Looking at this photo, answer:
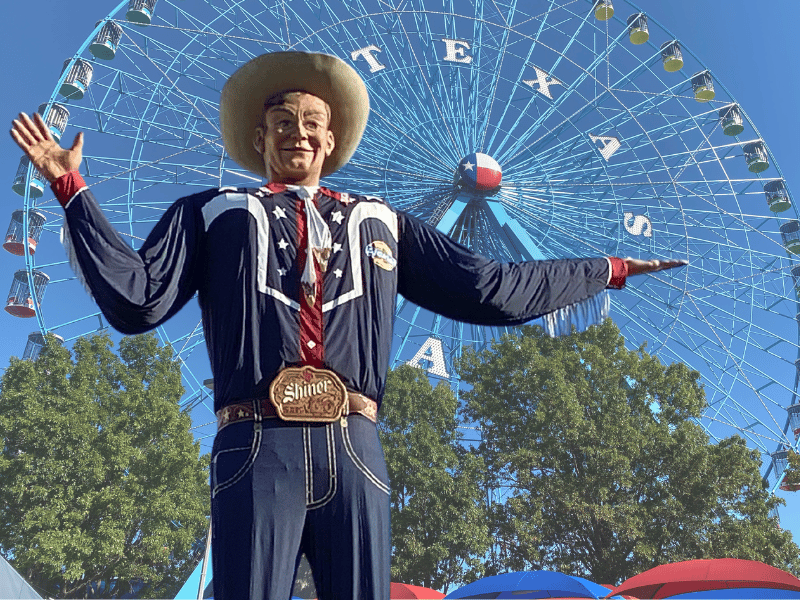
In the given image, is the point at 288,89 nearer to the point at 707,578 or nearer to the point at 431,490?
the point at 707,578

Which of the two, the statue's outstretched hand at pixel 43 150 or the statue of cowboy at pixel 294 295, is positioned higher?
the statue's outstretched hand at pixel 43 150

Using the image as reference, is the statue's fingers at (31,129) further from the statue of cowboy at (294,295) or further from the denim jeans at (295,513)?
the denim jeans at (295,513)

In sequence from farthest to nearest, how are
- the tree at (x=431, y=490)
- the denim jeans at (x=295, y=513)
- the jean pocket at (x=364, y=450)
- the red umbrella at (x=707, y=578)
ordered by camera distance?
the tree at (x=431, y=490) < the red umbrella at (x=707, y=578) < the jean pocket at (x=364, y=450) < the denim jeans at (x=295, y=513)

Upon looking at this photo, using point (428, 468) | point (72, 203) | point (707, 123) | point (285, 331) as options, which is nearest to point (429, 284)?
point (285, 331)

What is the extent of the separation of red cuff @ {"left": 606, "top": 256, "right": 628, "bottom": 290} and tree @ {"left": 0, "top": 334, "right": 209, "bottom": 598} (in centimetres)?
1766

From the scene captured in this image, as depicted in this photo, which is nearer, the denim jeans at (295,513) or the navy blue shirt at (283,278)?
the denim jeans at (295,513)

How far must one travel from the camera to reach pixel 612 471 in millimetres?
→ 19000

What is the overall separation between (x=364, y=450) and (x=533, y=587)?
1100cm

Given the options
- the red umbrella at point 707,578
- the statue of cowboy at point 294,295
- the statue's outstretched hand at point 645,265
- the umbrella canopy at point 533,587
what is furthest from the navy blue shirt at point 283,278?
the umbrella canopy at point 533,587

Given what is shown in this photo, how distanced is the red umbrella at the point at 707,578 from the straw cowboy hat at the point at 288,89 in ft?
32.7

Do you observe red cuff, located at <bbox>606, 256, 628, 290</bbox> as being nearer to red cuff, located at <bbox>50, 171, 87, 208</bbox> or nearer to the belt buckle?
the belt buckle

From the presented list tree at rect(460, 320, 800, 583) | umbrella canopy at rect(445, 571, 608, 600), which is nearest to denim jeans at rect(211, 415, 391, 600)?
umbrella canopy at rect(445, 571, 608, 600)

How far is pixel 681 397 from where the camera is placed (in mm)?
20297

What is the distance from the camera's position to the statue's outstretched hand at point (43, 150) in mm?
2016
